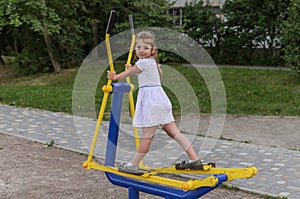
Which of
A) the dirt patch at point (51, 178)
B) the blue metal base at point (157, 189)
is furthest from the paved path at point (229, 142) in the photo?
the blue metal base at point (157, 189)

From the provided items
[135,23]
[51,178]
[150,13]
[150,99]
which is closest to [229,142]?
[51,178]

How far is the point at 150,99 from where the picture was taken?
4.05 m

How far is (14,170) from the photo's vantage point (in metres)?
5.92

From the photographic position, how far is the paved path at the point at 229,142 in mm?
5309

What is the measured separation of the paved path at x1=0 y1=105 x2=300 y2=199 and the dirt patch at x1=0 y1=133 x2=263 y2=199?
29 cm

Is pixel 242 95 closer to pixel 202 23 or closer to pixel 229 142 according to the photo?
pixel 229 142

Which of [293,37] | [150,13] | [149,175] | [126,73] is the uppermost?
[150,13]

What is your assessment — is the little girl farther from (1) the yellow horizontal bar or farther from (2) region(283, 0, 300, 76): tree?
(2) region(283, 0, 300, 76): tree

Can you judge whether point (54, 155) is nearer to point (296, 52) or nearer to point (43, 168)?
point (43, 168)

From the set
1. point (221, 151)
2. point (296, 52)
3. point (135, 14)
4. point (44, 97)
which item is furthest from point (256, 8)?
point (221, 151)

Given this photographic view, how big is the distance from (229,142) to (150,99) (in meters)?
3.48

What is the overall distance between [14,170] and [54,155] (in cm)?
76

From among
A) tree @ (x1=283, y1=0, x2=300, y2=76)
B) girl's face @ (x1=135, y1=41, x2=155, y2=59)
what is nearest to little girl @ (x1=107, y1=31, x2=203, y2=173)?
→ girl's face @ (x1=135, y1=41, x2=155, y2=59)

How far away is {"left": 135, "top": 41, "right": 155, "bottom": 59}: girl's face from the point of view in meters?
4.14
